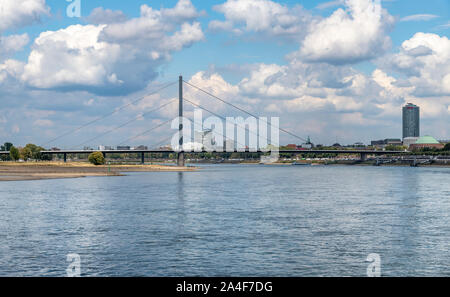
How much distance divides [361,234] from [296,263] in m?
9.56

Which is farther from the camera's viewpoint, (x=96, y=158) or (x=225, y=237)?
(x=96, y=158)

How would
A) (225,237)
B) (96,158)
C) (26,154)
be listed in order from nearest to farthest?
(225,237), (96,158), (26,154)

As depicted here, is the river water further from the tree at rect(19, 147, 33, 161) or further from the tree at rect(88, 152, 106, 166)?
the tree at rect(19, 147, 33, 161)

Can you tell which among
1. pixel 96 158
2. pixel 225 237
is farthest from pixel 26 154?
pixel 225 237

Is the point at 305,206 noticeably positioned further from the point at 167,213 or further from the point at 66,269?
the point at 66,269

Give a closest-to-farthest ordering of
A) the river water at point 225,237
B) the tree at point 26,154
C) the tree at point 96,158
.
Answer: the river water at point 225,237 < the tree at point 96,158 < the tree at point 26,154

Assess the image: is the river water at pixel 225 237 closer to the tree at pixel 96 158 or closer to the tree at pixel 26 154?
the tree at pixel 96 158

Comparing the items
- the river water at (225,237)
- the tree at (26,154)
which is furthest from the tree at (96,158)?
the river water at (225,237)

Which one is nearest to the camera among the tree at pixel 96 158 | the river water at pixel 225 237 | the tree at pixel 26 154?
the river water at pixel 225 237

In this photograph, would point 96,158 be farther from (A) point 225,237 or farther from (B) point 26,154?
(A) point 225,237

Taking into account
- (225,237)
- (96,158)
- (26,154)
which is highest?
(26,154)

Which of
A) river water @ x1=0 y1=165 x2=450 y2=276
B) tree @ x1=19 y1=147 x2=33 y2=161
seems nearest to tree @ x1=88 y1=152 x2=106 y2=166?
tree @ x1=19 y1=147 x2=33 y2=161

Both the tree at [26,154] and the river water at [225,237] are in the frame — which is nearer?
the river water at [225,237]

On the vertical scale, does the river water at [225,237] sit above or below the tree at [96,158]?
below
